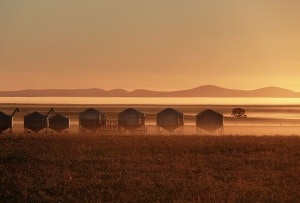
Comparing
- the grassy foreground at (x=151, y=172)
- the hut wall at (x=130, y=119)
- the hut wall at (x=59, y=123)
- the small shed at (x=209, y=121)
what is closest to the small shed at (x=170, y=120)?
the small shed at (x=209, y=121)

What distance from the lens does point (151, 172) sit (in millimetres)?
22531

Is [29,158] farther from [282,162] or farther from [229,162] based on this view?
[282,162]

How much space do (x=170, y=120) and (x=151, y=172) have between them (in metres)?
38.8

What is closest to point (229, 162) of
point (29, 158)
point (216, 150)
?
point (216, 150)

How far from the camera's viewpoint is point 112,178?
21031mm

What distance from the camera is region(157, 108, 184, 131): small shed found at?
60906 mm

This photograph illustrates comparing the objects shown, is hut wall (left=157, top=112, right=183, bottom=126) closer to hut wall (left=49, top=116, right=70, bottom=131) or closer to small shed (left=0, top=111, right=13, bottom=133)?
hut wall (left=49, top=116, right=70, bottom=131)

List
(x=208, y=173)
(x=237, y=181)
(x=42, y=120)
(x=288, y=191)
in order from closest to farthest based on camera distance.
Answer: (x=288, y=191) → (x=237, y=181) → (x=208, y=173) → (x=42, y=120)

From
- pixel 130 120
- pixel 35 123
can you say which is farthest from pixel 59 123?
pixel 130 120

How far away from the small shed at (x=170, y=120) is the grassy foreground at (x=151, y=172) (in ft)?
84.2

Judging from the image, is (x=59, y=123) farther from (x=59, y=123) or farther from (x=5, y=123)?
(x=5, y=123)

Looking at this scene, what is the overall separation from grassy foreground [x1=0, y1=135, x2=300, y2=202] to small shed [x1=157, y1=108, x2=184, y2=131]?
25678mm

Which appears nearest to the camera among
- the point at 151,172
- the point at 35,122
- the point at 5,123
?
the point at 151,172

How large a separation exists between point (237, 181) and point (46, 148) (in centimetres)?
1712
